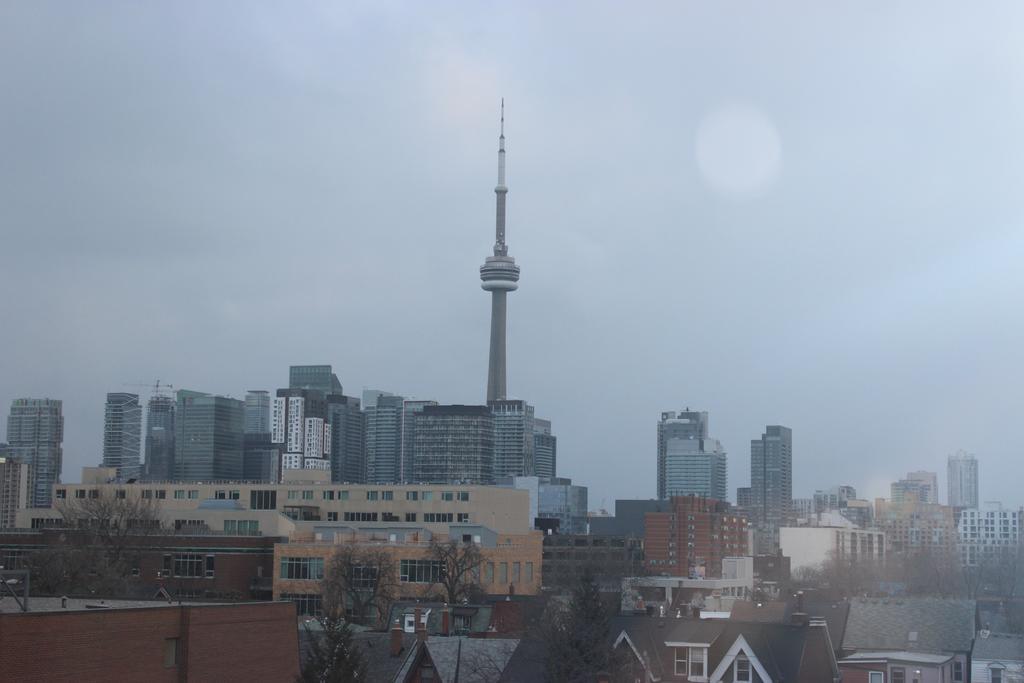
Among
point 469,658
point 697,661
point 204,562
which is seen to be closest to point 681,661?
A: point 697,661

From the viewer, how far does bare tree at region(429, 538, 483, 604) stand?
344 feet

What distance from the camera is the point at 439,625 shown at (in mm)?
74750

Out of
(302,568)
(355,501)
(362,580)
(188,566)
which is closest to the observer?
(362,580)

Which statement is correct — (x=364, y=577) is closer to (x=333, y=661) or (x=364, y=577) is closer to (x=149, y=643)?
(x=149, y=643)

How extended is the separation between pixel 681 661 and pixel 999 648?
2345 centimetres

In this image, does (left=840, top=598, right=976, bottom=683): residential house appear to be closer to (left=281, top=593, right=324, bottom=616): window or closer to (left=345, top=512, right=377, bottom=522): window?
(left=281, top=593, right=324, bottom=616): window

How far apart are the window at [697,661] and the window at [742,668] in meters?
1.31

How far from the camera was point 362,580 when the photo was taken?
356 ft

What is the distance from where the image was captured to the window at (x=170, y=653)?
47156mm

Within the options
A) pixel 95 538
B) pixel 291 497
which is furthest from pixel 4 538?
pixel 291 497

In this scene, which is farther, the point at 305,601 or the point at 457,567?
the point at 305,601

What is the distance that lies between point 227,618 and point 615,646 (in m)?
17.1

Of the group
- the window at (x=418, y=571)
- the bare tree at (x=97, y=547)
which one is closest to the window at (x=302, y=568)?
the window at (x=418, y=571)

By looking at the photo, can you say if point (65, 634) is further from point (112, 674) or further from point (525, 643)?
point (525, 643)
